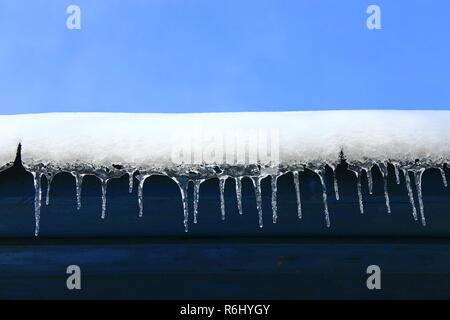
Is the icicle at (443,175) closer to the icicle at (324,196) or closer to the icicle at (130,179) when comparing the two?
the icicle at (324,196)

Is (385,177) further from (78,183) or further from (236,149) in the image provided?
(78,183)

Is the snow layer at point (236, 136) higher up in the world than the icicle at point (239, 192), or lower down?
higher up

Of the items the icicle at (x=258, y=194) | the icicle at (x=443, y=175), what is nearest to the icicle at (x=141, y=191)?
the icicle at (x=258, y=194)

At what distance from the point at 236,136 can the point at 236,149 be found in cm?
5

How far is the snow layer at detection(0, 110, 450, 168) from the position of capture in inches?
66.8

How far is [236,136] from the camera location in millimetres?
1734

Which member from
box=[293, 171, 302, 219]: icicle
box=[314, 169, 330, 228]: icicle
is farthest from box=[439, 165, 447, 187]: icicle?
box=[293, 171, 302, 219]: icicle

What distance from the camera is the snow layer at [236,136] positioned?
170 cm

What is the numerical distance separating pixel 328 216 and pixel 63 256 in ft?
3.69

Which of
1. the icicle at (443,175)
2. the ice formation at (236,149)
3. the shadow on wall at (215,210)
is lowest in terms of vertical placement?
the shadow on wall at (215,210)

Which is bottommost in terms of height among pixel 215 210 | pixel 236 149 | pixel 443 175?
pixel 215 210

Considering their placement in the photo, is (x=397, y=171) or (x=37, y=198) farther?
(x=37, y=198)

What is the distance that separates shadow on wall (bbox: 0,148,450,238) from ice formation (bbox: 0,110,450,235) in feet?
0.14

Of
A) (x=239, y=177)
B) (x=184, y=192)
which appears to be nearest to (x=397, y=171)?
(x=239, y=177)
